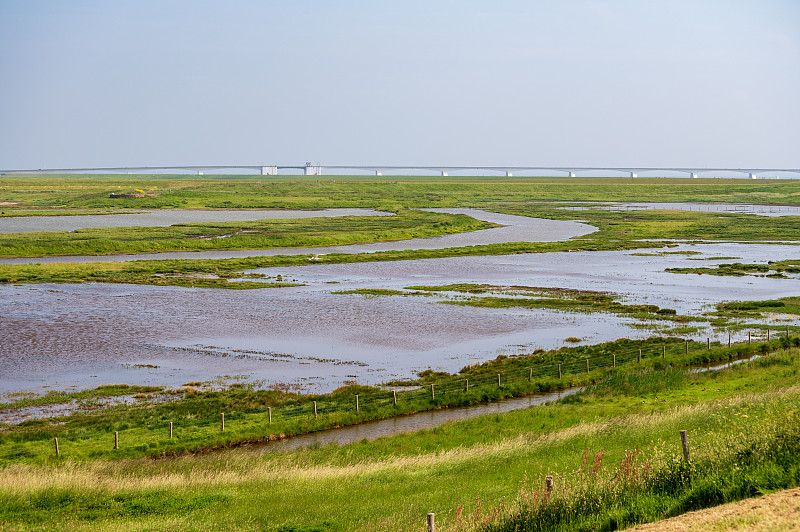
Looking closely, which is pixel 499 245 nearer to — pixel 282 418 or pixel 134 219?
pixel 282 418

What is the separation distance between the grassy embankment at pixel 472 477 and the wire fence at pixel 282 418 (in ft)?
4.66

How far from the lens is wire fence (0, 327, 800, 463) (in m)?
22.4

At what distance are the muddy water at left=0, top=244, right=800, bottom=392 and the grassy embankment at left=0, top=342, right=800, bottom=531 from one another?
9.25 meters

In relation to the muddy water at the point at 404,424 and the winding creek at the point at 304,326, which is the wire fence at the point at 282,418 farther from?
the winding creek at the point at 304,326

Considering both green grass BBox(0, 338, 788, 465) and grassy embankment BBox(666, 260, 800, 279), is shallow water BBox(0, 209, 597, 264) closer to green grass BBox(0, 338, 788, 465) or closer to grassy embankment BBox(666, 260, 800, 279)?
grassy embankment BBox(666, 260, 800, 279)

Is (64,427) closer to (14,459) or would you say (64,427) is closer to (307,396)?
(14,459)

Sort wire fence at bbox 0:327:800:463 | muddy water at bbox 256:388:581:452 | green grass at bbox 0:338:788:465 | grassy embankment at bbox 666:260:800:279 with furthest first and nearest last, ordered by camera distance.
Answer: grassy embankment at bbox 666:260:800:279 < muddy water at bbox 256:388:581:452 < green grass at bbox 0:338:788:465 < wire fence at bbox 0:327:800:463

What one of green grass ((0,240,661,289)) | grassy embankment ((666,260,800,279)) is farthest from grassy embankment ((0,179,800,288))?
grassy embankment ((666,260,800,279))

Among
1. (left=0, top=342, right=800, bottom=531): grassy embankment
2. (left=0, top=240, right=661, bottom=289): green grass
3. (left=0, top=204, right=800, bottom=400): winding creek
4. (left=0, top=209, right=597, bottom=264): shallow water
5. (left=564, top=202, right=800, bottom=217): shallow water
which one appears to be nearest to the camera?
(left=0, top=342, right=800, bottom=531): grassy embankment

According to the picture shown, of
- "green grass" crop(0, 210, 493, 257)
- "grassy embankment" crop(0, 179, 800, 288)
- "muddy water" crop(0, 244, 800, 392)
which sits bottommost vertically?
"muddy water" crop(0, 244, 800, 392)

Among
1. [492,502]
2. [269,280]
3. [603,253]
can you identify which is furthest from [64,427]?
[603,253]

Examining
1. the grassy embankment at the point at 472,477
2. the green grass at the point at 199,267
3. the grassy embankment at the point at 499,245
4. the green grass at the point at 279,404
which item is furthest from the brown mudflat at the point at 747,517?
the grassy embankment at the point at 499,245

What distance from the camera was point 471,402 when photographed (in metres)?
28.2

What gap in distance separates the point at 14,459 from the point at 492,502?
43.8 ft
